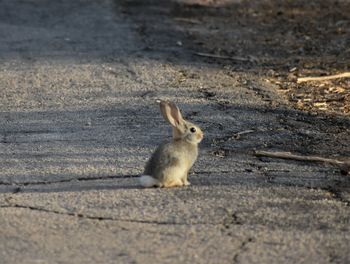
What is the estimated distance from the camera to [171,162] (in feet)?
23.5

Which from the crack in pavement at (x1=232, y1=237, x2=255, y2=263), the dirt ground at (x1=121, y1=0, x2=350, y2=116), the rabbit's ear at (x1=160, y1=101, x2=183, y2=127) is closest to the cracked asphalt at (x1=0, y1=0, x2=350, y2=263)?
the crack in pavement at (x1=232, y1=237, x2=255, y2=263)

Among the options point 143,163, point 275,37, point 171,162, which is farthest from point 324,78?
point 171,162

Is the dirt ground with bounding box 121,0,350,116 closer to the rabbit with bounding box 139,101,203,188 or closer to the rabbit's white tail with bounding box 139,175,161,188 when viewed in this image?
the rabbit with bounding box 139,101,203,188

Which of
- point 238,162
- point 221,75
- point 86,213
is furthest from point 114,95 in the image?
point 86,213

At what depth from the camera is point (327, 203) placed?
6.97m

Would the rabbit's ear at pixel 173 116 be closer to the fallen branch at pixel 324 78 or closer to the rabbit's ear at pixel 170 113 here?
the rabbit's ear at pixel 170 113

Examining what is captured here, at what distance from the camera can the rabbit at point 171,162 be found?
7.17 meters

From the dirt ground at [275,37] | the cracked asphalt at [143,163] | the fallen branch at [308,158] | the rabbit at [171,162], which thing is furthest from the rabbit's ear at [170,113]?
the dirt ground at [275,37]

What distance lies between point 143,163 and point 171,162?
3.00 ft

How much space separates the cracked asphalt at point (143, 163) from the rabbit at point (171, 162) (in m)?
0.09

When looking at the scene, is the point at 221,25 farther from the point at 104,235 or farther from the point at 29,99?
the point at 104,235

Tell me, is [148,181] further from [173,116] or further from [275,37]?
[275,37]

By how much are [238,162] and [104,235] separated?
208 centimetres

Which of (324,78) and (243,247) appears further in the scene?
(324,78)
